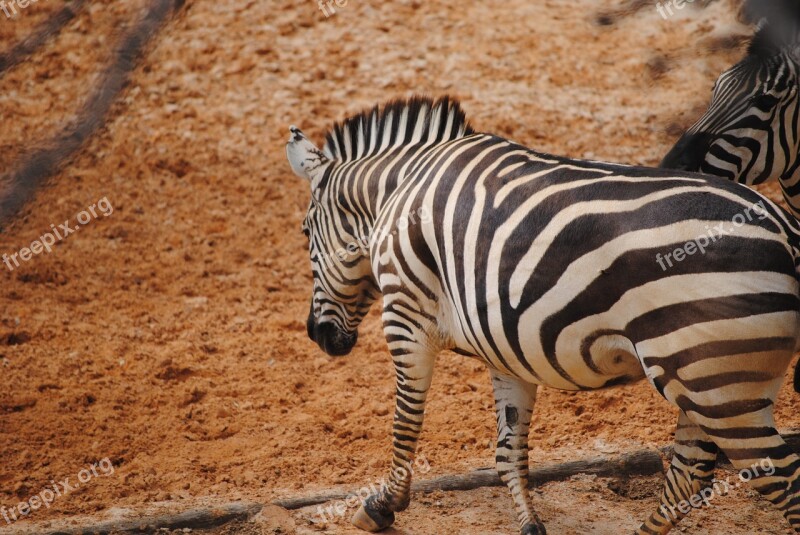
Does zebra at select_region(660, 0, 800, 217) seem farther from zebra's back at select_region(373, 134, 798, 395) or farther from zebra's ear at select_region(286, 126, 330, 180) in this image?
zebra's ear at select_region(286, 126, 330, 180)

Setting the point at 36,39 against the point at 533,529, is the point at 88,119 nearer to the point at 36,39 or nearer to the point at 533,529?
the point at 36,39

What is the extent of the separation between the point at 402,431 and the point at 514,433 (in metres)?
0.75

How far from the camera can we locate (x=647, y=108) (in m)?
11.3

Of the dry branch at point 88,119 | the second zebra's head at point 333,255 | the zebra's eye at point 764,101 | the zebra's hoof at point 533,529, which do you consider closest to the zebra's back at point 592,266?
the second zebra's head at point 333,255

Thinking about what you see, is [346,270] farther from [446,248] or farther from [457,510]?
[457,510]

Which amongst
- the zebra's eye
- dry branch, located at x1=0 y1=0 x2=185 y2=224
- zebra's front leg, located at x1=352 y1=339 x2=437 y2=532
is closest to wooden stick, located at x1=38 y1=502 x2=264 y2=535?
zebra's front leg, located at x1=352 y1=339 x2=437 y2=532

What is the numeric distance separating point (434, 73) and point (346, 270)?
23.1ft

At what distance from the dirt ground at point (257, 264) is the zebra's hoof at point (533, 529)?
6.0 inches

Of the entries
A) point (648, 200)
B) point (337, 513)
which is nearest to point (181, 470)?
point (337, 513)

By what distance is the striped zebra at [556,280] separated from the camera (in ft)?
11.3

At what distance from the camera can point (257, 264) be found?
31.0 feet

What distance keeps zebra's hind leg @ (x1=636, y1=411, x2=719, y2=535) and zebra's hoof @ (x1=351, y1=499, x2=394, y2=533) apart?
1736mm

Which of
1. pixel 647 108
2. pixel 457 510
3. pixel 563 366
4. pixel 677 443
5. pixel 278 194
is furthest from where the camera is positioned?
pixel 647 108

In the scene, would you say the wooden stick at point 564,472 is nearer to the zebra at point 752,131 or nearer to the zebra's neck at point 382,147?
the zebra's neck at point 382,147
